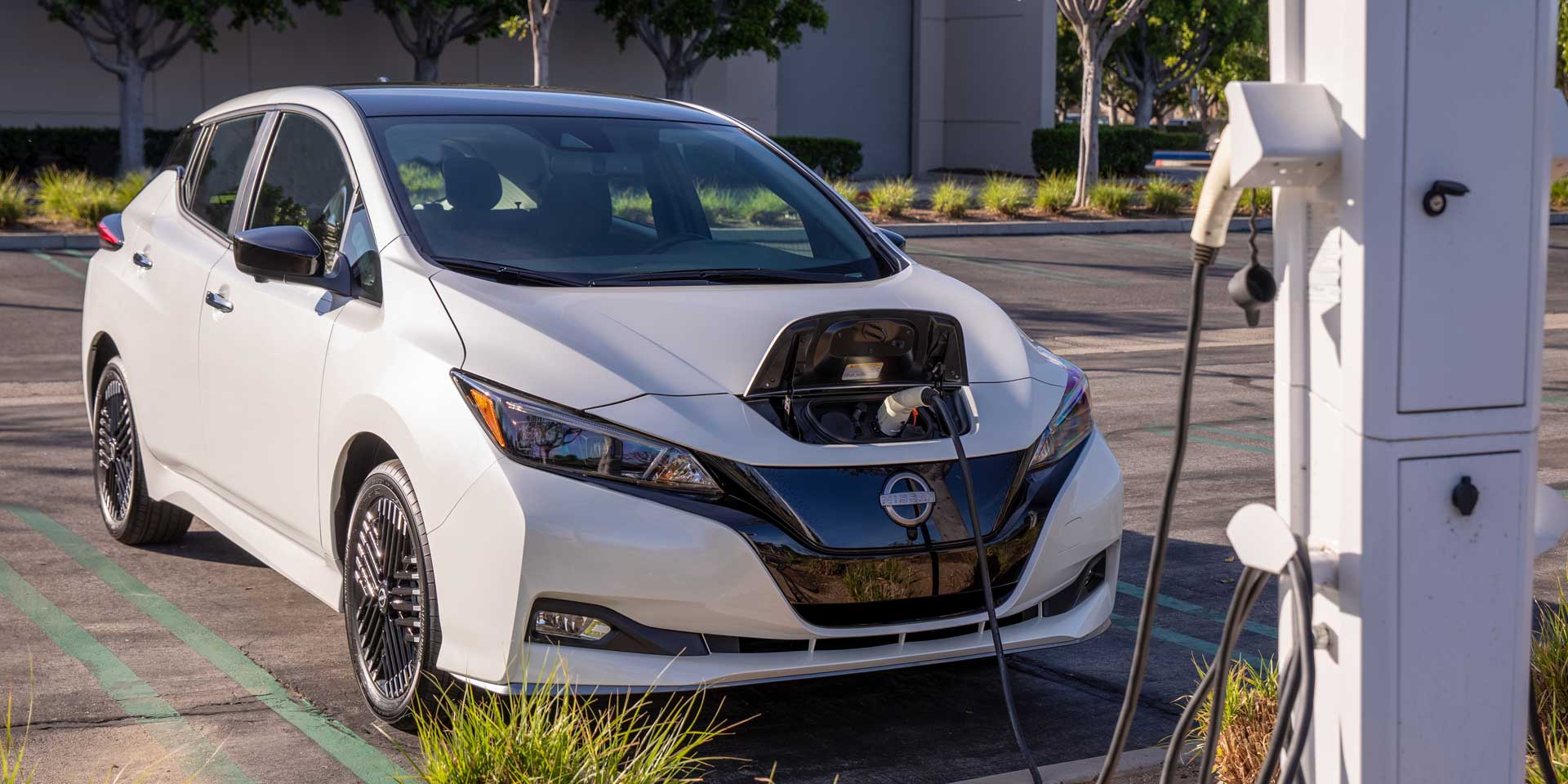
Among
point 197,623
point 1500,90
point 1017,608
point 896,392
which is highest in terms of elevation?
point 1500,90

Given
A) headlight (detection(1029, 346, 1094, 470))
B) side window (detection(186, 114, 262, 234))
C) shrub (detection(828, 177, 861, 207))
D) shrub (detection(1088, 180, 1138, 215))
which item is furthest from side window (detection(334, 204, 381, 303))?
shrub (detection(1088, 180, 1138, 215))

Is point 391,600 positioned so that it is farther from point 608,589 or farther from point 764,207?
point 764,207

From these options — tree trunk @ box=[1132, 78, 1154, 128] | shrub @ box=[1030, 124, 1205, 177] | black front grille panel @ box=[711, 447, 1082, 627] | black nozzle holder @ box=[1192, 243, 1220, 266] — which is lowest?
black front grille panel @ box=[711, 447, 1082, 627]

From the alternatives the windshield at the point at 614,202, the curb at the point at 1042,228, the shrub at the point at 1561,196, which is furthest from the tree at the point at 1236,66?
the windshield at the point at 614,202

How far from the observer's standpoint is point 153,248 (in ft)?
20.0

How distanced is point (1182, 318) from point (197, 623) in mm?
10936

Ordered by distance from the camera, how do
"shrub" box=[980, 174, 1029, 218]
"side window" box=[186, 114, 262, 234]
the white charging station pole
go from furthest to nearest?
"shrub" box=[980, 174, 1029, 218] < "side window" box=[186, 114, 262, 234] < the white charging station pole

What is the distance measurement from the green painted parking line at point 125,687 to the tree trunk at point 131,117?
24.3 m

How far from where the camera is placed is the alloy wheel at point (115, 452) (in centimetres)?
630

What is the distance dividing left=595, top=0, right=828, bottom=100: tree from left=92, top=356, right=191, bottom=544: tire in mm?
25286

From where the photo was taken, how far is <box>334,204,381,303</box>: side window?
15.3 feet

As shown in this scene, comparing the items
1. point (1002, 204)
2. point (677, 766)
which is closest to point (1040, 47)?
point (1002, 204)

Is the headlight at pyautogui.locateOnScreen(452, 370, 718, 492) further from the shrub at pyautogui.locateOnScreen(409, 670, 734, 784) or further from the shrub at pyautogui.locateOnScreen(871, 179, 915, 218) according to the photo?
the shrub at pyautogui.locateOnScreen(871, 179, 915, 218)

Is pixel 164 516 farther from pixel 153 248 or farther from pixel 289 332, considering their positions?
pixel 289 332
